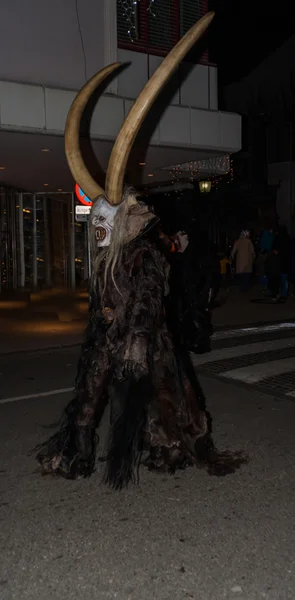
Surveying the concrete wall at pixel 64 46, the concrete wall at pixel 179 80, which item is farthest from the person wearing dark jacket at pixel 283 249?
the concrete wall at pixel 64 46

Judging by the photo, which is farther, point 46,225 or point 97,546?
point 46,225

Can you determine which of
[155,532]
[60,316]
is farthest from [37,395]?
[60,316]

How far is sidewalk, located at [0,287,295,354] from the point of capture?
34.7 feet

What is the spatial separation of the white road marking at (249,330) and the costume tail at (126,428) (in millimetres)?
6437

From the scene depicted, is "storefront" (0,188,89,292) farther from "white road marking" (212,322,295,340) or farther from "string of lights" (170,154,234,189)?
"white road marking" (212,322,295,340)

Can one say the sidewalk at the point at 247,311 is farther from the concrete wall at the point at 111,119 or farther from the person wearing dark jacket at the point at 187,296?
the concrete wall at the point at 111,119

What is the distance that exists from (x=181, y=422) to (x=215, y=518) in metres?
0.78

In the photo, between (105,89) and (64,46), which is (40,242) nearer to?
(105,89)

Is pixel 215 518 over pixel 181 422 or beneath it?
beneath

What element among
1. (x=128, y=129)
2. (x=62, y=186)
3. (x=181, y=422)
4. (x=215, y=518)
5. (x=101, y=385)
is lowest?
(x=215, y=518)

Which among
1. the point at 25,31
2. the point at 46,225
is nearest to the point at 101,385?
the point at 25,31

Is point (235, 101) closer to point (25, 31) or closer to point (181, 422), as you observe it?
point (25, 31)

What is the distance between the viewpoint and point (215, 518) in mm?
3725

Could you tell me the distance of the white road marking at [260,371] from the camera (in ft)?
24.5
